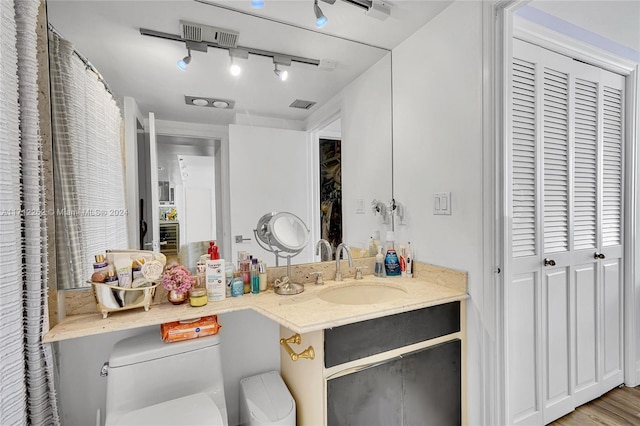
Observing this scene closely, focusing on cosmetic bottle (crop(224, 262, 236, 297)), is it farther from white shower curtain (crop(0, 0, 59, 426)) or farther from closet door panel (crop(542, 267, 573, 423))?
closet door panel (crop(542, 267, 573, 423))

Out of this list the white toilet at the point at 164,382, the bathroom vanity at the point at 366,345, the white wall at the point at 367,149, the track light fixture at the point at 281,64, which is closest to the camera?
the white toilet at the point at 164,382

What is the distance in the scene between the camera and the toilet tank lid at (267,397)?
1201 mm

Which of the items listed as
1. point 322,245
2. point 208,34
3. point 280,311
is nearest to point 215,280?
point 280,311

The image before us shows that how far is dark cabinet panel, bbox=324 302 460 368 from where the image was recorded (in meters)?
1.15

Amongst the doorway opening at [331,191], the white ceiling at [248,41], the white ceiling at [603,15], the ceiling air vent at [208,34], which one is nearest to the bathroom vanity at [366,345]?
the doorway opening at [331,191]

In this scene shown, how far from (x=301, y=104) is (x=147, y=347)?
1.38m

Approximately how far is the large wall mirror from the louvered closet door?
73 cm

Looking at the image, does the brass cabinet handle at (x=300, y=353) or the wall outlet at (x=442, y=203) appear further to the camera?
the wall outlet at (x=442, y=203)

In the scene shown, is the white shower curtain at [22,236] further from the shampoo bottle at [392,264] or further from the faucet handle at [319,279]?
the shampoo bottle at [392,264]

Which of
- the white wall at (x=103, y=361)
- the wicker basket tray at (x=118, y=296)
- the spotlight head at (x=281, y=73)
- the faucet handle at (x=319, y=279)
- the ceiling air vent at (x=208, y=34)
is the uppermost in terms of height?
the ceiling air vent at (x=208, y=34)

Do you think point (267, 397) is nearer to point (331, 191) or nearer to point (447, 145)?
point (331, 191)

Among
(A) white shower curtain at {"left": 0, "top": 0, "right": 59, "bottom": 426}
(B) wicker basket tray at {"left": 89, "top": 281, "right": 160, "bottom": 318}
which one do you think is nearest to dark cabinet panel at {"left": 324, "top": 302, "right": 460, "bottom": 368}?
(B) wicker basket tray at {"left": 89, "top": 281, "right": 160, "bottom": 318}

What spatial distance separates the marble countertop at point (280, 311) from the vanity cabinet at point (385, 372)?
0.06 m

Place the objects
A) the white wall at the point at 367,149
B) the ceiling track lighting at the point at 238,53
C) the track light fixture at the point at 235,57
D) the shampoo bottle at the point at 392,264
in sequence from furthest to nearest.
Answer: the white wall at the point at 367,149 < the shampoo bottle at the point at 392,264 < the track light fixture at the point at 235,57 < the ceiling track lighting at the point at 238,53
